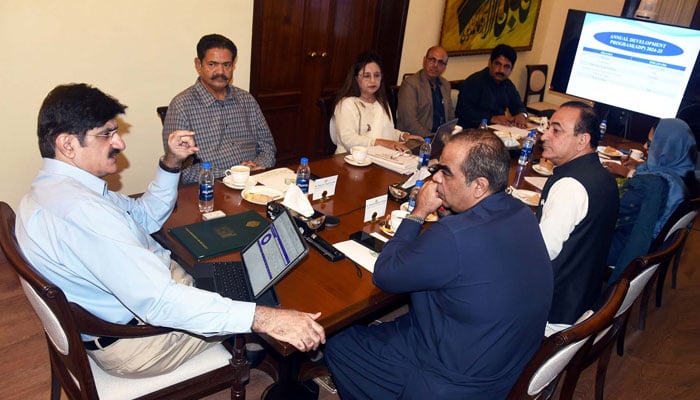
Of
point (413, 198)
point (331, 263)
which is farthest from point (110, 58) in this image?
point (331, 263)

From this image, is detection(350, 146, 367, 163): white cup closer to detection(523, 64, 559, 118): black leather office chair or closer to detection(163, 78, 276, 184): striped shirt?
detection(163, 78, 276, 184): striped shirt

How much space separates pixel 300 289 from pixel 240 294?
0.19 metres

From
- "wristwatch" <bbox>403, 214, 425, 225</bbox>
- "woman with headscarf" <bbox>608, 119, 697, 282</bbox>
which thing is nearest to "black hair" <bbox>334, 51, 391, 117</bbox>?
"woman with headscarf" <bbox>608, 119, 697, 282</bbox>

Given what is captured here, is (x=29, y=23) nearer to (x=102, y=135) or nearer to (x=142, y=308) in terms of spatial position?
(x=102, y=135)

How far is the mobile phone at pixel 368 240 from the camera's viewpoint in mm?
1990

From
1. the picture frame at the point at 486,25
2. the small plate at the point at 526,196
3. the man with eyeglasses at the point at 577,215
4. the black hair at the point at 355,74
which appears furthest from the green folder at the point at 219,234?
the picture frame at the point at 486,25

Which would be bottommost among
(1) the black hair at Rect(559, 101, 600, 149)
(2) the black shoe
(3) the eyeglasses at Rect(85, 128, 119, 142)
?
(2) the black shoe

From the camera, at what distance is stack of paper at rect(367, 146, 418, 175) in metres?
2.84

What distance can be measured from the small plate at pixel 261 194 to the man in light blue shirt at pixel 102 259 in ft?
2.29

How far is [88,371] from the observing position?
4.83 feet

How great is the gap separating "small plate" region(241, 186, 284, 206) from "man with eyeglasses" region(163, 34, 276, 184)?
52cm

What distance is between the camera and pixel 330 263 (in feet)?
6.16

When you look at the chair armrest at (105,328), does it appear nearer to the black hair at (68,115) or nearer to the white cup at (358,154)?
the black hair at (68,115)

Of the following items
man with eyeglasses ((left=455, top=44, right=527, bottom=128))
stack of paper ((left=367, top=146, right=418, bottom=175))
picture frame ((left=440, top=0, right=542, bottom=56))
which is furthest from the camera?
picture frame ((left=440, top=0, right=542, bottom=56))
